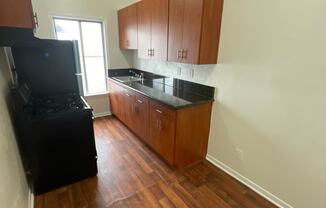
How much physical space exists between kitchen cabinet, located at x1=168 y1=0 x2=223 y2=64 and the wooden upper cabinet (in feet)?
5.04

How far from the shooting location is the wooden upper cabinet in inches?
43.8

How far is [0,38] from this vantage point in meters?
1.18

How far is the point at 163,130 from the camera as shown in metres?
2.38

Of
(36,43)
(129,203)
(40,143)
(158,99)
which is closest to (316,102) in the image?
(158,99)

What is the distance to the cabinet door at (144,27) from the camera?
2.83 meters

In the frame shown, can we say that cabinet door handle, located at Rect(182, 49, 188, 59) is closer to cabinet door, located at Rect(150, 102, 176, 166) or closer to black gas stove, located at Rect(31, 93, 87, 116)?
cabinet door, located at Rect(150, 102, 176, 166)

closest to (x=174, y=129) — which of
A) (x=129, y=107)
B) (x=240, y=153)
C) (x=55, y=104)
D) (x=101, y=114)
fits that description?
(x=240, y=153)

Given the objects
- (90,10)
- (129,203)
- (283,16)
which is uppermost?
(90,10)

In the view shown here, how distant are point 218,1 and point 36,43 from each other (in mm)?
1857

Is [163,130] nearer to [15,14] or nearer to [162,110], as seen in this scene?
[162,110]

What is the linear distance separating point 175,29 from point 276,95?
1403mm

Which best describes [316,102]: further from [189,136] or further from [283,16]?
[189,136]

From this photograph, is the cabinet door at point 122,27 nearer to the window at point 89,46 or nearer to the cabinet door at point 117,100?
the window at point 89,46

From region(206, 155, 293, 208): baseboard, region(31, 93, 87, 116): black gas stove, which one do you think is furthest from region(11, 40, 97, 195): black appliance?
region(206, 155, 293, 208): baseboard
